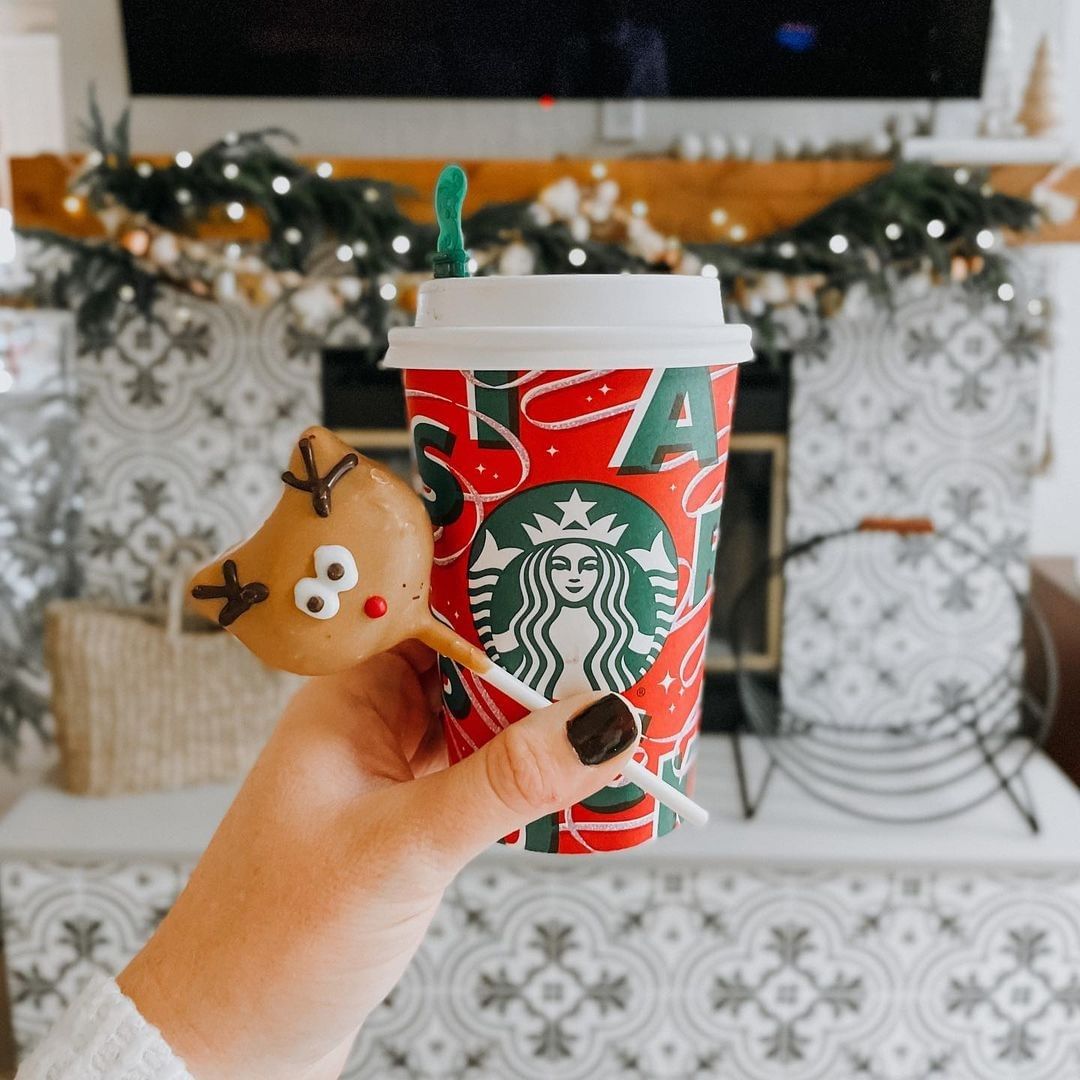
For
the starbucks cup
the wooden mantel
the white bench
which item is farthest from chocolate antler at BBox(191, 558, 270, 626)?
the wooden mantel

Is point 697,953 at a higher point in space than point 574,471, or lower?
lower

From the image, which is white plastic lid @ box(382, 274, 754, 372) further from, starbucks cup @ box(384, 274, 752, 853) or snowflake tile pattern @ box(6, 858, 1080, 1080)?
snowflake tile pattern @ box(6, 858, 1080, 1080)

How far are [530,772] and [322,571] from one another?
0.44 feet

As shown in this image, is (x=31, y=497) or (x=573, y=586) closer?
(x=573, y=586)

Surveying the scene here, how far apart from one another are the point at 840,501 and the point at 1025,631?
414 mm

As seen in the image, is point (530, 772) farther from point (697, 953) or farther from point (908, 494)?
point (908, 494)

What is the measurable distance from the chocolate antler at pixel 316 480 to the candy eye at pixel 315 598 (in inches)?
1.3

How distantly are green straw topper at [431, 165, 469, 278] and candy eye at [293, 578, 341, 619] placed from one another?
18 centimetres

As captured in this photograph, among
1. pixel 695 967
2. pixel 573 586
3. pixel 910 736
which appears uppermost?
pixel 573 586

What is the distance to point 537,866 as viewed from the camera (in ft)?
4.41

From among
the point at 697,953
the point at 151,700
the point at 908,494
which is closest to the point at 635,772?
the point at 697,953

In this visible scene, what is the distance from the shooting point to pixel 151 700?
145 centimetres

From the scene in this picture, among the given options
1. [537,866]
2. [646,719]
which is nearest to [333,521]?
[646,719]

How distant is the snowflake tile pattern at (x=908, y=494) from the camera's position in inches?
61.8
